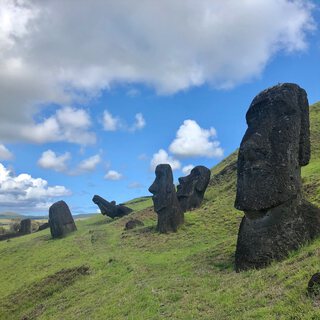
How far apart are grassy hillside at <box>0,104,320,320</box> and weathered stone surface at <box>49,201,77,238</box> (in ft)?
11.2

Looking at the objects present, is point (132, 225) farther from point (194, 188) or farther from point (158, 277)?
point (158, 277)

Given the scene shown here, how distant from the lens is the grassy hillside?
33.4ft

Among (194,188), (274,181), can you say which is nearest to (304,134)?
(274,181)

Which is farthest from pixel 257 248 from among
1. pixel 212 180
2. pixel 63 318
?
pixel 212 180

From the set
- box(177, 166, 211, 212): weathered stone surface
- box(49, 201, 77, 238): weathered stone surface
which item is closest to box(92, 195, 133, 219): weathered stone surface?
box(49, 201, 77, 238): weathered stone surface

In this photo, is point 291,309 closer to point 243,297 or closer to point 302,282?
point 302,282

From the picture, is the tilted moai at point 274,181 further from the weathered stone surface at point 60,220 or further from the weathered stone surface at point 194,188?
the weathered stone surface at point 60,220

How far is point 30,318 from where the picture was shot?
1909cm

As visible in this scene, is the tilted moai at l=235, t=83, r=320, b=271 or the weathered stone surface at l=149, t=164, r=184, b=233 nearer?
the tilted moai at l=235, t=83, r=320, b=271

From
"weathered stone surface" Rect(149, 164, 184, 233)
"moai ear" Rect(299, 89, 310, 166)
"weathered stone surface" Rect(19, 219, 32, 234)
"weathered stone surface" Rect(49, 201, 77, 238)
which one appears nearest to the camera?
"moai ear" Rect(299, 89, 310, 166)

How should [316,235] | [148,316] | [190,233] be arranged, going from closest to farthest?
1. [148,316]
2. [316,235]
3. [190,233]

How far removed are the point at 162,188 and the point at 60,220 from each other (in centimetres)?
1532

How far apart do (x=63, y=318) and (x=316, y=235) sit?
1049 cm

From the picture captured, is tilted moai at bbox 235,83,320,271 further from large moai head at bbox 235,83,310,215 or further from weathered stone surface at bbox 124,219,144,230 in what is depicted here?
weathered stone surface at bbox 124,219,144,230
